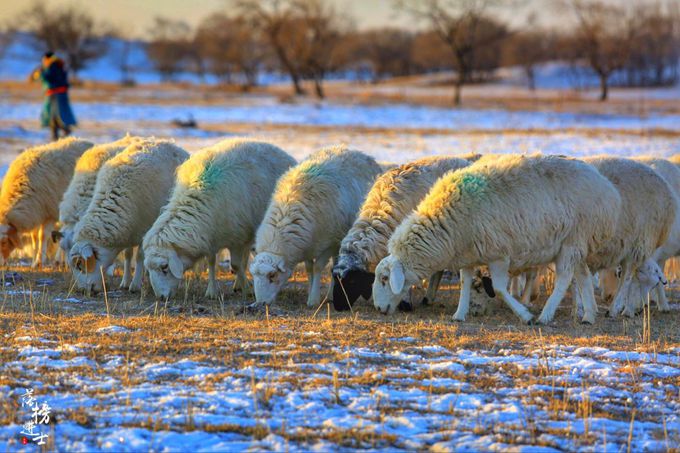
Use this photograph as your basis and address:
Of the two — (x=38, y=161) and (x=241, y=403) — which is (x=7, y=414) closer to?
(x=241, y=403)

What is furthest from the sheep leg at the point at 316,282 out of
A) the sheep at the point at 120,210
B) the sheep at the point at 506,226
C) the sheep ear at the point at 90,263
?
the sheep ear at the point at 90,263

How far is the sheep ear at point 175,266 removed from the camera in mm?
10312

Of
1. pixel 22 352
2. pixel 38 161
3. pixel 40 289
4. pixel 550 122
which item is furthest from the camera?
pixel 550 122

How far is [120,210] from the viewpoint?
1109 cm

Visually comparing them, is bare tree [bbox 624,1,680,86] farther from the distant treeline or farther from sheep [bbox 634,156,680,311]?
sheep [bbox 634,156,680,311]

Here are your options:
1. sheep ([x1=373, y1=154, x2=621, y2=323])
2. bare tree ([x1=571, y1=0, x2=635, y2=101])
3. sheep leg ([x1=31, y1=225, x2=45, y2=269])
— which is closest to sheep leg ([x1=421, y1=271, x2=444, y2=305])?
sheep ([x1=373, y1=154, x2=621, y2=323])

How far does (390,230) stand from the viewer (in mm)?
9977

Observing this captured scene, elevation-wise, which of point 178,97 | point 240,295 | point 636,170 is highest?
point 178,97

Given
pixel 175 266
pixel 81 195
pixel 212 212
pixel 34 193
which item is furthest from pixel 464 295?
pixel 34 193

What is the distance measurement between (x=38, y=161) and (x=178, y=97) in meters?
46.0

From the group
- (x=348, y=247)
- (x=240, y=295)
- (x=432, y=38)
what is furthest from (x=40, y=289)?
(x=432, y=38)

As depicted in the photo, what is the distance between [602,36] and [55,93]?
54.8m

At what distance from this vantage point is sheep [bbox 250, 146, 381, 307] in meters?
10.1

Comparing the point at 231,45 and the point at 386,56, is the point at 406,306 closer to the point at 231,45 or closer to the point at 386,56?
the point at 231,45
